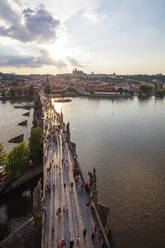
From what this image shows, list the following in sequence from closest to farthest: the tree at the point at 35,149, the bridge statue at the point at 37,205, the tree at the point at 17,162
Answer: the bridge statue at the point at 37,205, the tree at the point at 17,162, the tree at the point at 35,149

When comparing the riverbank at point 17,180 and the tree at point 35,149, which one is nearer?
the riverbank at point 17,180

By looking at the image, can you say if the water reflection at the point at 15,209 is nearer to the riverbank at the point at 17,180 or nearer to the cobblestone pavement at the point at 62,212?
the riverbank at the point at 17,180

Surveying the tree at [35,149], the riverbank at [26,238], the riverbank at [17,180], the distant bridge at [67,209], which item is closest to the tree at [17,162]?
the riverbank at [17,180]

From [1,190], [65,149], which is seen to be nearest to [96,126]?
[65,149]

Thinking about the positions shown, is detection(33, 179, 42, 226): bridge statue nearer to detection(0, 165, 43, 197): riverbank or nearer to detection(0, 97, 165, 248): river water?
detection(0, 97, 165, 248): river water

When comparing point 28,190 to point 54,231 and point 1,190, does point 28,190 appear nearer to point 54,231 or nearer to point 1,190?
point 1,190

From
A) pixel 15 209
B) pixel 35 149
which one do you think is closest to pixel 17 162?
pixel 35 149

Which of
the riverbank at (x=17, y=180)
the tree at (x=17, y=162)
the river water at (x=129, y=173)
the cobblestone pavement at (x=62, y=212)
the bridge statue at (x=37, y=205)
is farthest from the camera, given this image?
the tree at (x=17, y=162)
